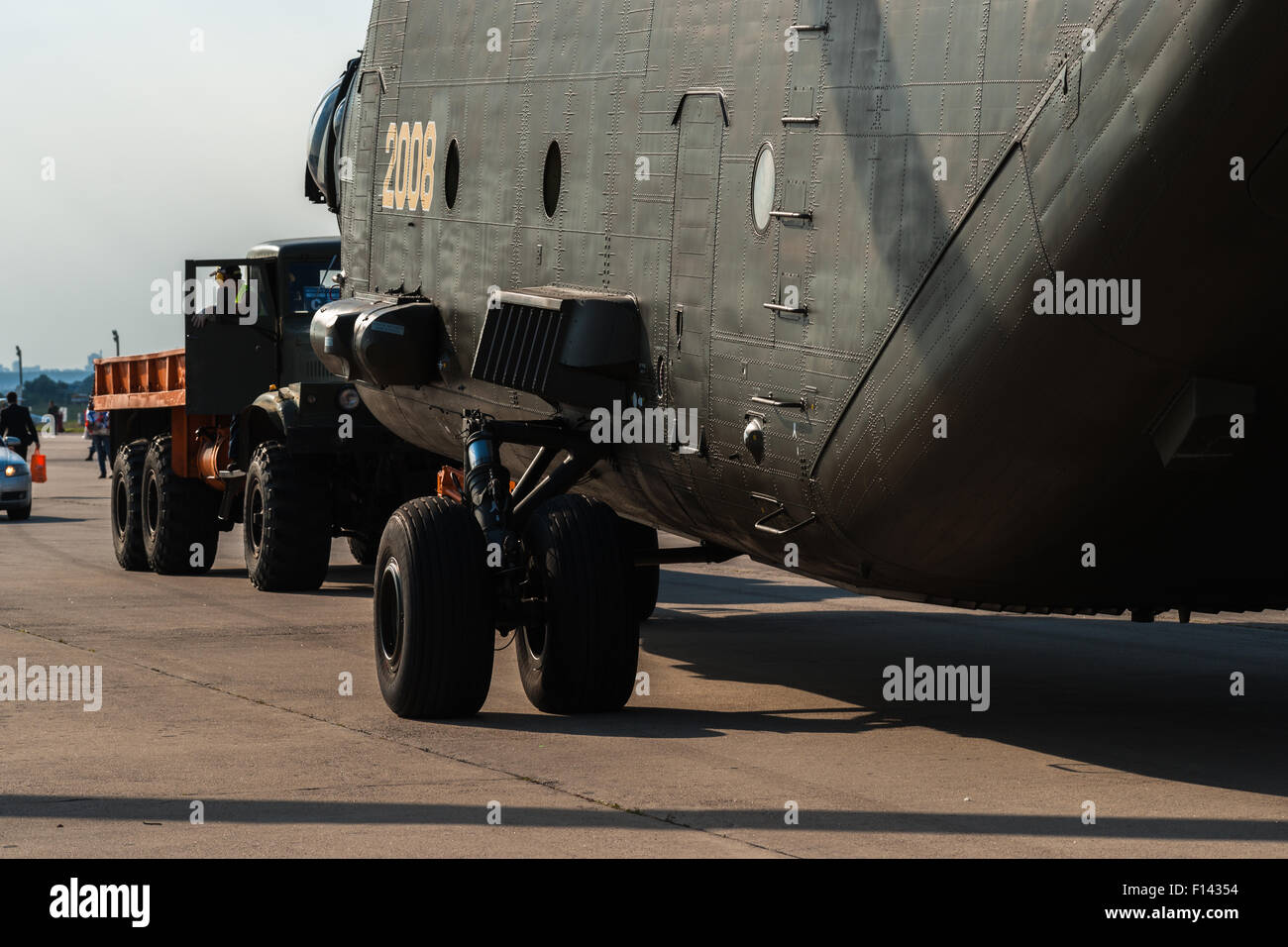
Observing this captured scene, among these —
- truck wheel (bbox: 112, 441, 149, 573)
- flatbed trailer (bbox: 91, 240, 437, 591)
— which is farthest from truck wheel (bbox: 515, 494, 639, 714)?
truck wheel (bbox: 112, 441, 149, 573)

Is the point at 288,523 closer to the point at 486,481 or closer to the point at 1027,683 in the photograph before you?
the point at 486,481

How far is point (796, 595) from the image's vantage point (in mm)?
17281

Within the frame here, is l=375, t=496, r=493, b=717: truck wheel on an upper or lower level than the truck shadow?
upper

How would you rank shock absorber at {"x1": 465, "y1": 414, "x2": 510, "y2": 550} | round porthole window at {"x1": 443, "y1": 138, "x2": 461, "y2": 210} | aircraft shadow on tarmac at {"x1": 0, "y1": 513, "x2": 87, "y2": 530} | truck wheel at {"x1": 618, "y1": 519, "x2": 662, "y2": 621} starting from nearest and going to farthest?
shock absorber at {"x1": 465, "y1": 414, "x2": 510, "y2": 550}
round porthole window at {"x1": 443, "y1": 138, "x2": 461, "y2": 210}
truck wheel at {"x1": 618, "y1": 519, "x2": 662, "y2": 621}
aircraft shadow on tarmac at {"x1": 0, "y1": 513, "x2": 87, "y2": 530}

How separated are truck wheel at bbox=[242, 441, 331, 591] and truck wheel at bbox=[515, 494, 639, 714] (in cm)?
705

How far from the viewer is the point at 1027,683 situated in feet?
37.5

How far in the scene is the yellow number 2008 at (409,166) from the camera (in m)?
12.0

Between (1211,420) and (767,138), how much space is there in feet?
8.12

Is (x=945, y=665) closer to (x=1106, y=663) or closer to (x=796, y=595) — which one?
(x=1106, y=663)

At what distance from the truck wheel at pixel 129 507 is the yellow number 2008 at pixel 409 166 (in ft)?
25.8

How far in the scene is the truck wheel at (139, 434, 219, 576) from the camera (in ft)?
61.5

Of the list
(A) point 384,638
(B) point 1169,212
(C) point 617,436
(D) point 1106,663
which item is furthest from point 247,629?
(B) point 1169,212

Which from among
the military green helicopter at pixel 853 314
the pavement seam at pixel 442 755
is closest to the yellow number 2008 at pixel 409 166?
the military green helicopter at pixel 853 314

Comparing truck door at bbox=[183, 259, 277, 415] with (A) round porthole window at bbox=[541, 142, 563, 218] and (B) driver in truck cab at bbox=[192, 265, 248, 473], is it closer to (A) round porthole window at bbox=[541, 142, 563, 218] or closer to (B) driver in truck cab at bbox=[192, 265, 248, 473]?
(B) driver in truck cab at bbox=[192, 265, 248, 473]
